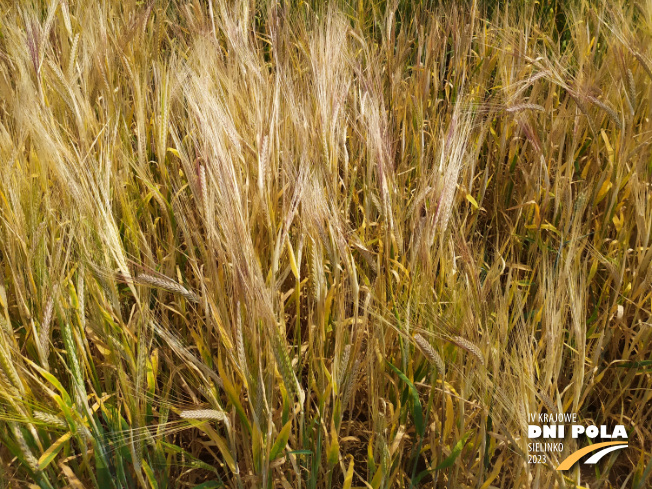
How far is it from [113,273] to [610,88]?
1.32 meters

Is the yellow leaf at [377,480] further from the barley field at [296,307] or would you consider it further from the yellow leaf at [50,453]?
the yellow leaf at [50,453]

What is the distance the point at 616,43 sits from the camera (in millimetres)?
1464

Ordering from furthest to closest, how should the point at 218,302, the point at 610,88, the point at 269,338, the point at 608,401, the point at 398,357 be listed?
the point at 610,88 < the point at 608,401 < the point at 398,357 < the point at 218,302 < the point at 269,338

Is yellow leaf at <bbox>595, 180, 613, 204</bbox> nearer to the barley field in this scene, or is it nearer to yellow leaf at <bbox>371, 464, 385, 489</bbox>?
the barley field

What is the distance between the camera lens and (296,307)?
92 cm

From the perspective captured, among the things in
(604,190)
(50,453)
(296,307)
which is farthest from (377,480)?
(604,190)

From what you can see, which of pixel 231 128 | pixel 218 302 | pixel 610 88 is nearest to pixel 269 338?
pixel 218 302

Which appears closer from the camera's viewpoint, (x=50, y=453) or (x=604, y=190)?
(x=50, y=453)

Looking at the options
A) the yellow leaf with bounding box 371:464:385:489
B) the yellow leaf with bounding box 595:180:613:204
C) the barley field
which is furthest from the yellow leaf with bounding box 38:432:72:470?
the yellow leaf with bounding box 595:180:613:204

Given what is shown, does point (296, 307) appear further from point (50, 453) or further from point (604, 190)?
point (604, 190)

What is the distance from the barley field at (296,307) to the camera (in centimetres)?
79

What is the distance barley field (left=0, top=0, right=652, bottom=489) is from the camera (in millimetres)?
793

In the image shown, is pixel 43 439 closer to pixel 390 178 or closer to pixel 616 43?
pixel 390 178

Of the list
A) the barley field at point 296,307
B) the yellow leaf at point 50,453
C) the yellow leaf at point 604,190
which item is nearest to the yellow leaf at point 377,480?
the barley field at point 296,307
